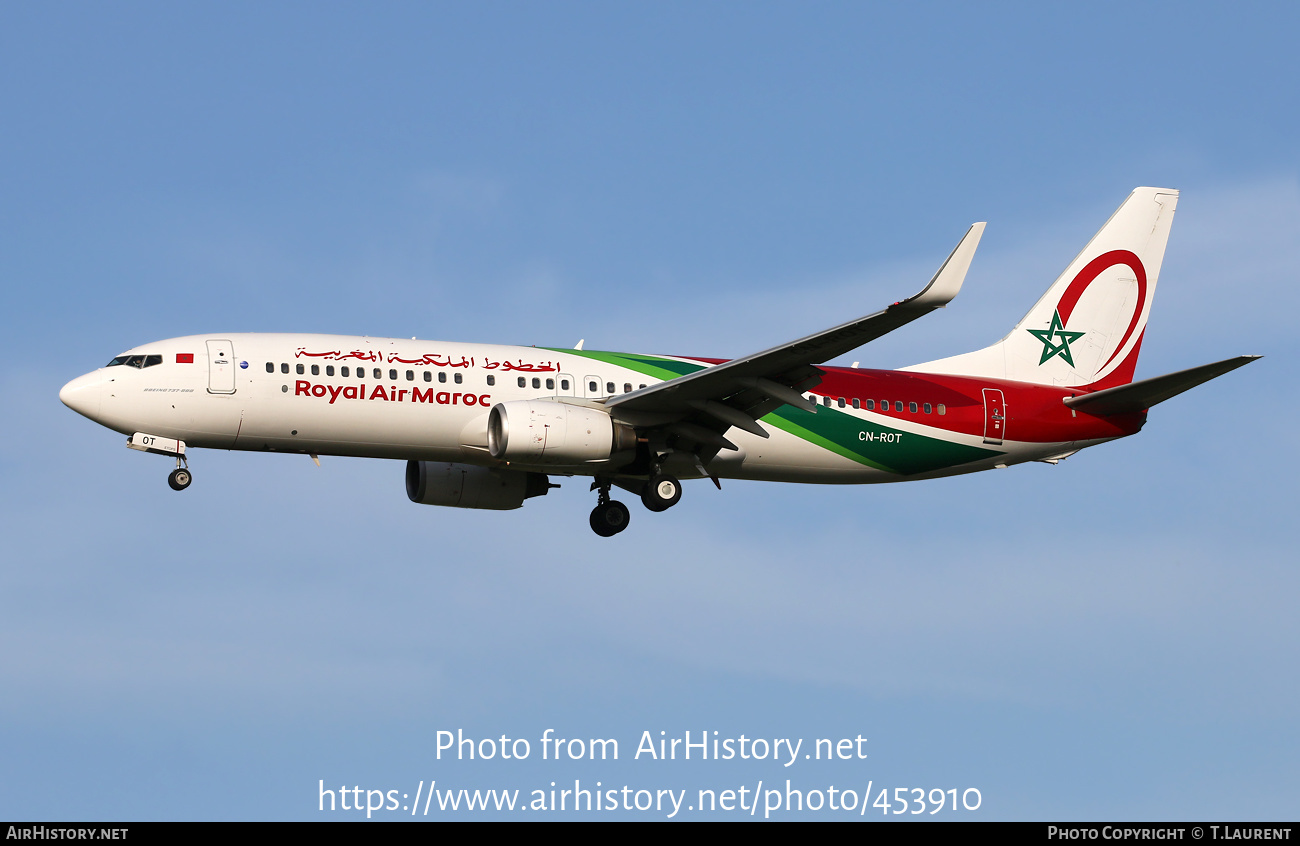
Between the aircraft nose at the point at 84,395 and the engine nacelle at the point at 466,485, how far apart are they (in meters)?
8.60

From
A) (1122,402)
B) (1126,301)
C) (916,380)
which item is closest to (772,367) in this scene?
(916,380)

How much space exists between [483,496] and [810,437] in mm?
8803

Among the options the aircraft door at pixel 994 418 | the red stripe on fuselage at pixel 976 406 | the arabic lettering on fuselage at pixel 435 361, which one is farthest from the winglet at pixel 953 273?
the aircraft door at pixel 994 418

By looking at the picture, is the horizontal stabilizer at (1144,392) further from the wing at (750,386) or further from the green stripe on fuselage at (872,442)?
the wing at (750,386)

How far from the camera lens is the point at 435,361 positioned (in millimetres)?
38312

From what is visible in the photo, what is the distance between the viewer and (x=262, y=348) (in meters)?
37.6

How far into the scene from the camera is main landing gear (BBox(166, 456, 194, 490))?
37.5m

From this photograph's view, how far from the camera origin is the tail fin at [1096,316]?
4478cm

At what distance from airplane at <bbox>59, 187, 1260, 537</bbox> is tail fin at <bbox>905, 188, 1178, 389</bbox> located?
0.21 feet

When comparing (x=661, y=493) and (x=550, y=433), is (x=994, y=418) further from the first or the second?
(x=550, y=433)

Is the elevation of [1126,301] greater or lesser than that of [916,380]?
greater

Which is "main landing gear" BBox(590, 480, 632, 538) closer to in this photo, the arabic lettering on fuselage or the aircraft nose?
the arabic lettering on fuselage

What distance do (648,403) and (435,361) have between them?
17.2 ft

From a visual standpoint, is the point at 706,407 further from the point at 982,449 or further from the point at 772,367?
the point at 982,449
